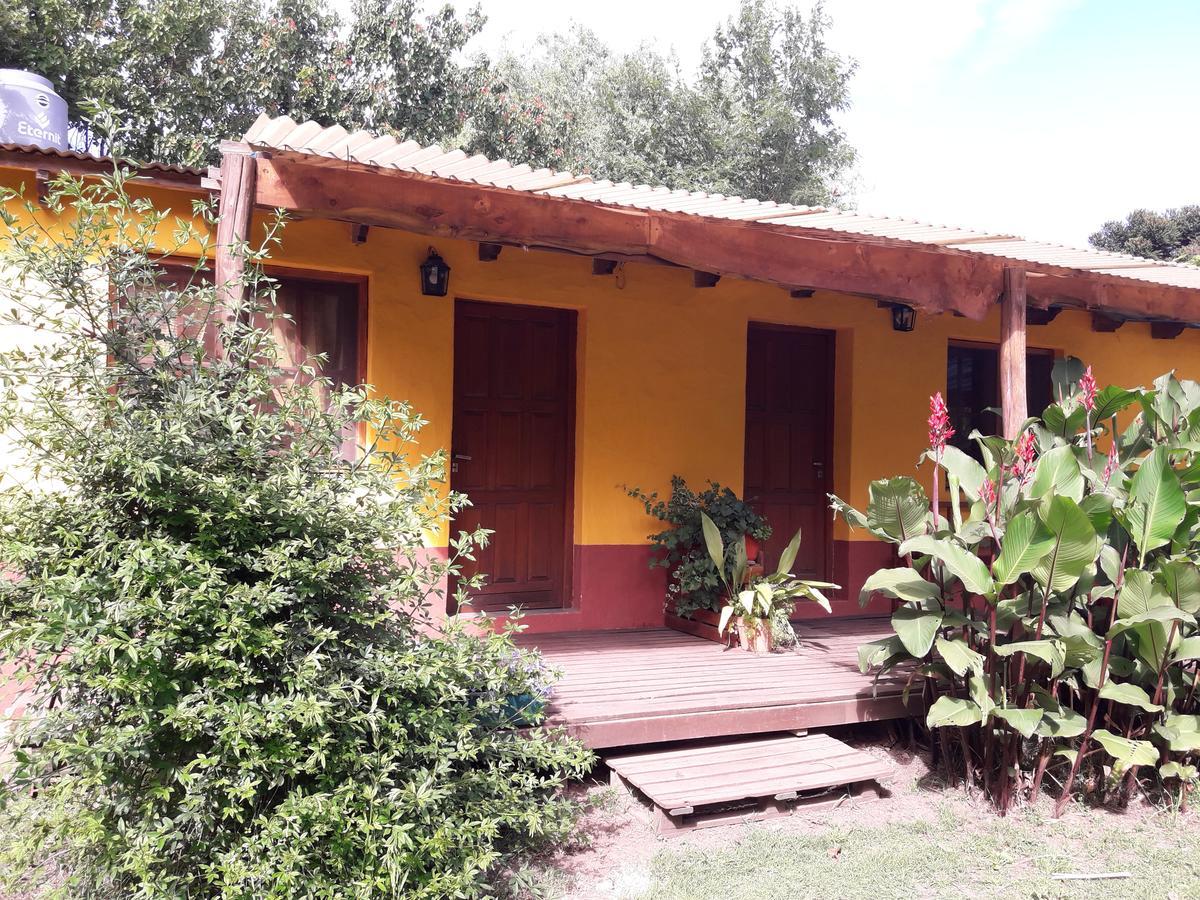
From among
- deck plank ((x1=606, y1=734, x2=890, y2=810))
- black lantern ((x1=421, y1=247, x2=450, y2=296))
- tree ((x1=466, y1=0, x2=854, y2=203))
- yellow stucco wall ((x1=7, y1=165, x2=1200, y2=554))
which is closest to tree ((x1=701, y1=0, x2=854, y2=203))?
tree ((x1=466, y1=0, x2=854, y2=203))

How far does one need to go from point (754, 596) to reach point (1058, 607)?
1.91 m

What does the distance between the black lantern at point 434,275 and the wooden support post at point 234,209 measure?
1.94 metres

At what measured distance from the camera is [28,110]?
18.4 feet

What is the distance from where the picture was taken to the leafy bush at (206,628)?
2.61 meters

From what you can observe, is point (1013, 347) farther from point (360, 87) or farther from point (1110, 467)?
point (360, 87)

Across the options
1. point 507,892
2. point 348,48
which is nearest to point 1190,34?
point 348,48

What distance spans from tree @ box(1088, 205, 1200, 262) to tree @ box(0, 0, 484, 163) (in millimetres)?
16299

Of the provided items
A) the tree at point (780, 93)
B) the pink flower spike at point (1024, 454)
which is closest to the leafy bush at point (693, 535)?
the pink flower spike at point (1024, 454)

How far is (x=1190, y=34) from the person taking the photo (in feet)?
35.1

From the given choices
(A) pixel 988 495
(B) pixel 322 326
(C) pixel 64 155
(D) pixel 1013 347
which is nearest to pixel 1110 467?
(A) pixel 988 495

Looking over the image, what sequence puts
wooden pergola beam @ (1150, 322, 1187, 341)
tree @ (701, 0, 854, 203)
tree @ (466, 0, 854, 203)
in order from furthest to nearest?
1. tree @ (701, 0, 854, 203)
2. tree @ (466, 0, 854, 203)
3. wooden pergola beam @ (1150, 322, 1187, 341)

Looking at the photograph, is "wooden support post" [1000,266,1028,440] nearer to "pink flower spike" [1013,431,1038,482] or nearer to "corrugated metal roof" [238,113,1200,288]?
"corrugated metal roof" [238,113,1200,288]

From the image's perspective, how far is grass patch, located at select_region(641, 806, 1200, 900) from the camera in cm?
341

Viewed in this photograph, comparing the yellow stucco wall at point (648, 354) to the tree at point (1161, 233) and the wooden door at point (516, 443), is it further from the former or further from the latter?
the tree at point (1161, 233)
